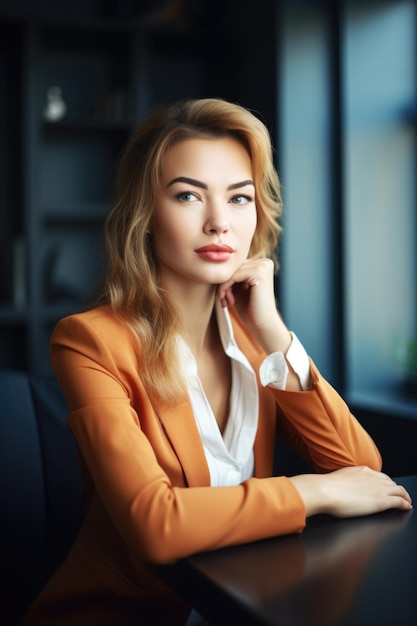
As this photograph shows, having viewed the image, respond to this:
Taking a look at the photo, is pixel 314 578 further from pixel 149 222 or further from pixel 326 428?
pixel 149 222

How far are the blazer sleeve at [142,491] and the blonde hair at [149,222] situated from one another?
0.25 ft

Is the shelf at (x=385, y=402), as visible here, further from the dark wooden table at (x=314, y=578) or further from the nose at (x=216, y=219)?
the dark wooden table at (x=314, y=578)

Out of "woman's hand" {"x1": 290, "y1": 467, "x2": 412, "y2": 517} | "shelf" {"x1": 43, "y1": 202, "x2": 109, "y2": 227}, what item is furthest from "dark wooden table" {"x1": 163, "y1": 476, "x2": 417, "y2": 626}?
"shelf" {"x1": 43, "y1": 202, "x2": 109, "y2": 227}

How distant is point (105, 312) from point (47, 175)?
10.1ft

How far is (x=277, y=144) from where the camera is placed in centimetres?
377

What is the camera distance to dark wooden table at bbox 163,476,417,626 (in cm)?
81

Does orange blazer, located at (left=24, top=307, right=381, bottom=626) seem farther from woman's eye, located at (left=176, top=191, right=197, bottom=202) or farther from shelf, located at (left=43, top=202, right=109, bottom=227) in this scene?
shelf, located at (left=43, top=202, right=109, bottom=227)

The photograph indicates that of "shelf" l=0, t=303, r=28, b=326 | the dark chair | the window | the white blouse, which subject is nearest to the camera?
the white blouse

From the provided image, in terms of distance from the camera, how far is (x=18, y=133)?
4.26 meters

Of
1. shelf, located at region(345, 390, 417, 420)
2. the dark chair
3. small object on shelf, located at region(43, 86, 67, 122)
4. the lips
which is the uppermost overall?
small object on shelf, located at region(43, 86, 67, 122)

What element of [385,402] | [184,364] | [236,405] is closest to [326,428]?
[236,405]

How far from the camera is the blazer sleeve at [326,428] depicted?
1.42m

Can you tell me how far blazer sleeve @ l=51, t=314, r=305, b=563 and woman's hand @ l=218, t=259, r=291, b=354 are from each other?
0.30 m

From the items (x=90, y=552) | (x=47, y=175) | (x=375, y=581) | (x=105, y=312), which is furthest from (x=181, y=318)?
(x=47, y=175)
